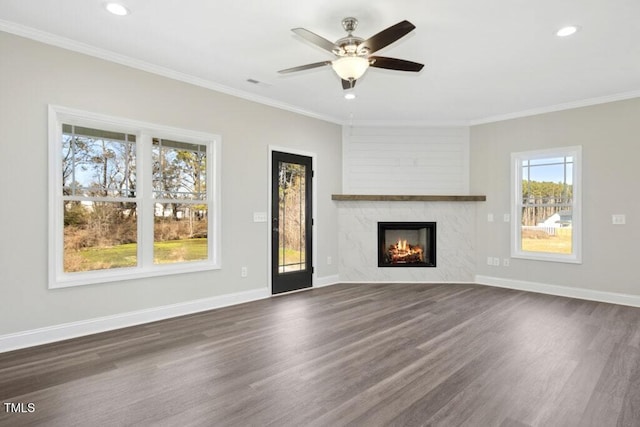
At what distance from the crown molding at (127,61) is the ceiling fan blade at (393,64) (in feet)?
7.57

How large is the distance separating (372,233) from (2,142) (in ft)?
16.4

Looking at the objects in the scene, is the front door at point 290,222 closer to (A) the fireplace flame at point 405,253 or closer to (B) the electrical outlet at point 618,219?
(A) the fireplace flame at point 405,253

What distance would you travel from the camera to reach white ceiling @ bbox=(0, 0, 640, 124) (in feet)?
9.13

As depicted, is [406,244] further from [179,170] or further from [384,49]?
[179,170]

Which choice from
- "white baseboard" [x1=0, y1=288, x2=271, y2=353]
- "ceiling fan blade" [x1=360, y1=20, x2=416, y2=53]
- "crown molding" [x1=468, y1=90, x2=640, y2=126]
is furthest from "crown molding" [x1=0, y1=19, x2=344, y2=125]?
"crown molding" [x1=468, y1=90, x2=640, y2=126]

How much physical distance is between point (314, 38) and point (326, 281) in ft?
13.6

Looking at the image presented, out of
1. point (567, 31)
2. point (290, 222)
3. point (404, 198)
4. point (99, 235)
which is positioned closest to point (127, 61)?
point (99, 235)

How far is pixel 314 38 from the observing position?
8.56ft

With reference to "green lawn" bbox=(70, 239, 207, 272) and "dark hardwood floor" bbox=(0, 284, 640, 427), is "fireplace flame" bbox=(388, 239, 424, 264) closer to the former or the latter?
"dark hardwood floor" bbox=(0, 284, 640, 427)

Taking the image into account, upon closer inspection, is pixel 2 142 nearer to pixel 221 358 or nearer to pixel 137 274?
pixel 137 274

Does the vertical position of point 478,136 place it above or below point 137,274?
A: above

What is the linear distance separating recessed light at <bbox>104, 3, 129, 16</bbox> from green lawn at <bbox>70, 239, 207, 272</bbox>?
2.35 metres

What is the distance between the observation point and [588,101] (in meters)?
4.91

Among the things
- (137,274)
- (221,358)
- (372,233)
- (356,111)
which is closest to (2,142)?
(137,274)
